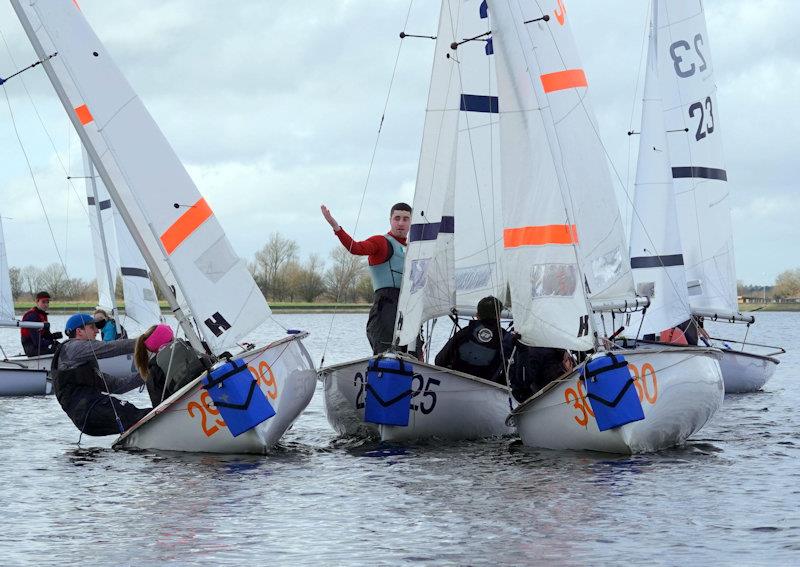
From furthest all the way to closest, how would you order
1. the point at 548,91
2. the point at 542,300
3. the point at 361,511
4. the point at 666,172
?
the point at 666,172 → the point at 548,91 → the point at 542,300 → the point at 361,511

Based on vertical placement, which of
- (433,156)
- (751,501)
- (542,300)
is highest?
(433,156)

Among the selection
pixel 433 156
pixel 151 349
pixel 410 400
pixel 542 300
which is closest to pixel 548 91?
pixel 433 156

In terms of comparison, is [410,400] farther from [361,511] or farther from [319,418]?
[319,418]

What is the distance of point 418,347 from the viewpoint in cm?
1198

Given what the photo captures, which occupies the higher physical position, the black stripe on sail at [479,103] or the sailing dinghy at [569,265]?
the black stripe on sail at [479,103]

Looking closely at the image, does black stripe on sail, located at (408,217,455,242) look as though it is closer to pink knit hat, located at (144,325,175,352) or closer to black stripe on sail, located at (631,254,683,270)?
pink knit hat, located at (144,325,175,352)

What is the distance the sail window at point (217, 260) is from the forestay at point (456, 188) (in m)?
1.60

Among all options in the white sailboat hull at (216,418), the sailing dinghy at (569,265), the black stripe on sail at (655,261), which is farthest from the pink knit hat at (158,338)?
the black stripe on sail at (655,261)

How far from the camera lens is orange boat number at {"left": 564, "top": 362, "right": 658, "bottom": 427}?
9648mm

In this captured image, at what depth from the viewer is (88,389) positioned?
420 inches

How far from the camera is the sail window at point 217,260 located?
10609 mm

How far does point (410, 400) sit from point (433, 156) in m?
2.59

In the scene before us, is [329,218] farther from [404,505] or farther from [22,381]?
[22,381]

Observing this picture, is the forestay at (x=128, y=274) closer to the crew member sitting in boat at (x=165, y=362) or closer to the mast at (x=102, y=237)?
the mast at (x=102, y=237)
